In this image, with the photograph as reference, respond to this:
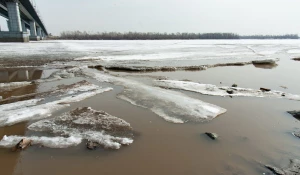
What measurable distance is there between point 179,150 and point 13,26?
145 feet

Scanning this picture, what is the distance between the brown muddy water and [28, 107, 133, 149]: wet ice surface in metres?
0.25

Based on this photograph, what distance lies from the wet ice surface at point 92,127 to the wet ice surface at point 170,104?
4.78 ft

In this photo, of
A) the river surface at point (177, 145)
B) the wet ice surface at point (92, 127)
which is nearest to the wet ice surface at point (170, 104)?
the river surface at point (177, 145)

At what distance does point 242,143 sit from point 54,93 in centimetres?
665

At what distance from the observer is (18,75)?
11.7m

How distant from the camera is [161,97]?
8.12 metres

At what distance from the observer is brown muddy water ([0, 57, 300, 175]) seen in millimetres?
3879

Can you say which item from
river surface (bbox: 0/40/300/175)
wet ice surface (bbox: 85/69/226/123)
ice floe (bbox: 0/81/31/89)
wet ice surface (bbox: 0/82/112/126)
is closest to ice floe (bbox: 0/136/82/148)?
river surface (bbox: 0/40/300/175)

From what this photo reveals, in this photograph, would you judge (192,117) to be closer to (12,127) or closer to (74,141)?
(74,141)

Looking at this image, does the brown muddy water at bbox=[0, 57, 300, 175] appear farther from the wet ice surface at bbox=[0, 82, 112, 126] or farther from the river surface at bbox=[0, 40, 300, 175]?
the wet ice surface at bbox=[0, 82, 112, 126]

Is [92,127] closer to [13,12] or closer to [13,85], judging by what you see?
[13,85]

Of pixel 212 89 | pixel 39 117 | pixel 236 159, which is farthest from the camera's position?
pixel 212 89

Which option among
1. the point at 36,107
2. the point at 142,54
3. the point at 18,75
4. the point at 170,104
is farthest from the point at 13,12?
the point at 170,104

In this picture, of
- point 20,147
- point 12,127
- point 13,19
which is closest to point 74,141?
point 20,147
